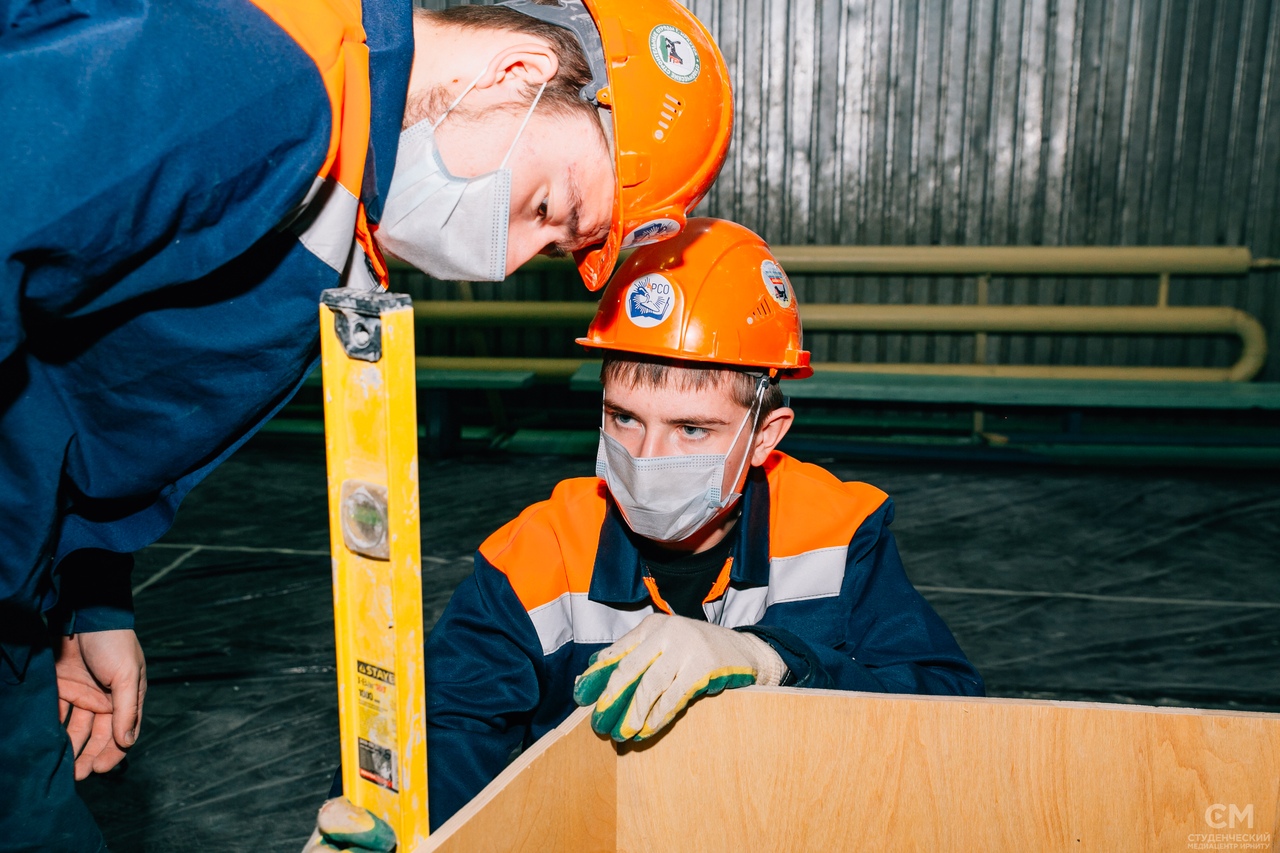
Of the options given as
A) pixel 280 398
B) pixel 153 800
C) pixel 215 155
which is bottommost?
pixel 153 800

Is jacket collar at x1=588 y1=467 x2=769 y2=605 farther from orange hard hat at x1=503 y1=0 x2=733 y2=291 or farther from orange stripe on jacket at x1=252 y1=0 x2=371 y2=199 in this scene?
orange stripe on jacket at x1=252 y1=0 x2=371 y2=199

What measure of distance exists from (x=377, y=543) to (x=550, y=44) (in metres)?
0.65

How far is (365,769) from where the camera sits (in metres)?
0.81

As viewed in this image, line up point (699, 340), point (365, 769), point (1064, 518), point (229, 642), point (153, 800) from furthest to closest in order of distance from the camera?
point (1064, 518) < point (229, 642) < point (153, 800) < point (699, 340) < point (365, 769)

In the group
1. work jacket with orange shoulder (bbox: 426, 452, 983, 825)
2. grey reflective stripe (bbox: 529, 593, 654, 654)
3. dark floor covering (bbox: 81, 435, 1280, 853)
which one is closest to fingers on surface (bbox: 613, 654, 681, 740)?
work jacket with orange shoulder (bbox: 426, 452, 983, 825)

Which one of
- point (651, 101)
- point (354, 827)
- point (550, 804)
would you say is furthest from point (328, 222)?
point (550, 804)

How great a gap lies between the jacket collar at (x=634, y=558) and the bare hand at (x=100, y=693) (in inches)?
28.3

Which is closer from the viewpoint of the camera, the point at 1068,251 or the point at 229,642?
the point at 229,642

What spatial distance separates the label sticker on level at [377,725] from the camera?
76cm

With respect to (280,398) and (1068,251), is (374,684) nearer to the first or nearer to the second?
(280,398)

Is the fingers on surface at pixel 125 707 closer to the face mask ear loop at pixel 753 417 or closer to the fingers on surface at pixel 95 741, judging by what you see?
the fingers on surface at pixel 95 741

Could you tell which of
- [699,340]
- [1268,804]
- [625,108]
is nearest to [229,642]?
[699,340]

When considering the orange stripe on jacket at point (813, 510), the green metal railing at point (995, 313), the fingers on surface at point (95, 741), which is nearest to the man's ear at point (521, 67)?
the orange stripe on jacket at point (813, 510)

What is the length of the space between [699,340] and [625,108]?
21.1 inches
